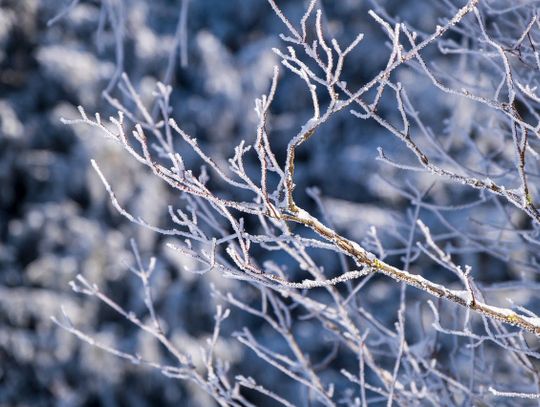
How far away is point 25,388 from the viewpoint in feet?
21.1

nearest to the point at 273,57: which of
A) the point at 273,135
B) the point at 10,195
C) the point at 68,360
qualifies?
the point at 273,135

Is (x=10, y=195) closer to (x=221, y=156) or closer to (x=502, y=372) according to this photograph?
(x=221, y=156)

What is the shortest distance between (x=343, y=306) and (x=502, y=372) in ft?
14.5

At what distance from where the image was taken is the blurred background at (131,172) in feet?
21.4

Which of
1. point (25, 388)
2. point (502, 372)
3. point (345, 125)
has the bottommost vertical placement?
point (25, 388)

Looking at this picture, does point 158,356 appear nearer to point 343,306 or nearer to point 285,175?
point 343,306

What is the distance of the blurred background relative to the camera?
6536mm

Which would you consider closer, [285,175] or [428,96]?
[285,175]

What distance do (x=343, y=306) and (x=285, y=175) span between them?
2.64 ft

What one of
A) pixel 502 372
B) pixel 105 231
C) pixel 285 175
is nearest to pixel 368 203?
pixel 502 372

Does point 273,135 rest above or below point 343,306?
above

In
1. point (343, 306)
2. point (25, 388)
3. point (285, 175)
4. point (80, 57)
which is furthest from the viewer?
point (80, 57)

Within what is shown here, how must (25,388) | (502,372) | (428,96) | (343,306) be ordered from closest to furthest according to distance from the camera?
(343,306) → (502,372) → (25,388) → (428,96)

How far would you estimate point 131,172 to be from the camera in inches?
285
